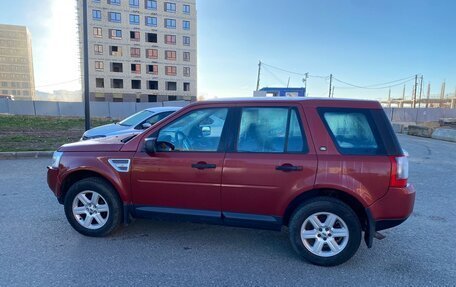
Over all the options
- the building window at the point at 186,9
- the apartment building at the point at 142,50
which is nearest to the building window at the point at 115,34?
the apartment building at the point at 142,50

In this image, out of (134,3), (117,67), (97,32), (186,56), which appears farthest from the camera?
(186,56)

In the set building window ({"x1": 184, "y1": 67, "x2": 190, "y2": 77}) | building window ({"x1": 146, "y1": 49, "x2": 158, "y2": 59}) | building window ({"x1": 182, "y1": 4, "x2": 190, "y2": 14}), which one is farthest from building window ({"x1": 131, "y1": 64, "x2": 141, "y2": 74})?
building window ({"x1": 182, "y1": 4, "x2": 190, "y2": 14})

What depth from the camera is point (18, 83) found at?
10419cm

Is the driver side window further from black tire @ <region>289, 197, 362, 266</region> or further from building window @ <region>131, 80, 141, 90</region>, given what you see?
building window @ <region>131, 80, 141, 90</region>

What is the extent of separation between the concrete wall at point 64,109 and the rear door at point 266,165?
29.2 m

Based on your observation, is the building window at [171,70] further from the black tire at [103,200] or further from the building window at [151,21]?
the black tire at [103,200]

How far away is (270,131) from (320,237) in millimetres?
1261

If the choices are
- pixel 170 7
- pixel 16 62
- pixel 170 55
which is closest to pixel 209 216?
pixel 170 55

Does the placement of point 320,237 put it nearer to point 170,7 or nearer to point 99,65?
point 99,65

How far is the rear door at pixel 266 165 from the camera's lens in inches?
113

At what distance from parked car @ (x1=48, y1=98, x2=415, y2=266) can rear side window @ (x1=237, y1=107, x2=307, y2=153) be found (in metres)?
0.01

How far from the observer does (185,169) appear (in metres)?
3.09

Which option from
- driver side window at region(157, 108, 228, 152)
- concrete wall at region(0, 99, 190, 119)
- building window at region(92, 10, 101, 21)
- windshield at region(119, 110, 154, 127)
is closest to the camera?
driver side window at region(157, 108, 228, 152)

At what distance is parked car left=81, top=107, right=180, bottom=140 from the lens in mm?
7152
